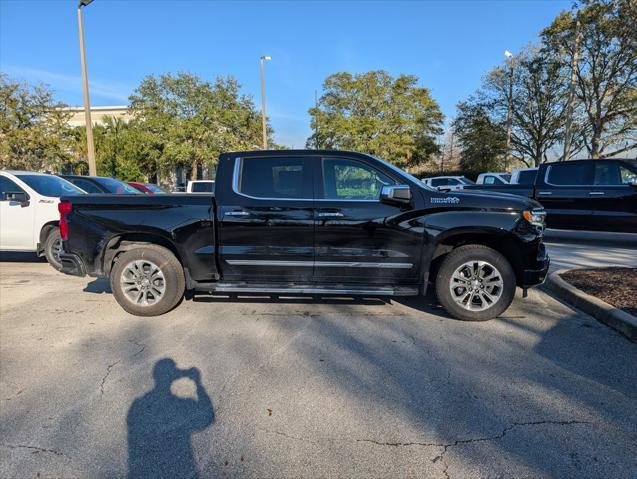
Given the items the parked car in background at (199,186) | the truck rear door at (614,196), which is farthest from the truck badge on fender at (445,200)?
the parked car in background at (199,186)

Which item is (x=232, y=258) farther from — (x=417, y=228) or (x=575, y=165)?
(x=575, y=165)

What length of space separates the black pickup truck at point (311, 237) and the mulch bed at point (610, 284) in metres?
1.02

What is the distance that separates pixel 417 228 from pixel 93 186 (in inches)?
339

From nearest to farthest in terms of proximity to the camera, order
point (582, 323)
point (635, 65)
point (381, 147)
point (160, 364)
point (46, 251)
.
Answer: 1. point (160, 364)
2. point (582, 323)
3. point (46, 251)
4. point (635, 65)
5. point (381, 147)

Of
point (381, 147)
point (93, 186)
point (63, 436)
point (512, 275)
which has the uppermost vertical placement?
point (381, 147)

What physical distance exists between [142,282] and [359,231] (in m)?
2.67

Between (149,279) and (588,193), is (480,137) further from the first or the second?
(149,279)

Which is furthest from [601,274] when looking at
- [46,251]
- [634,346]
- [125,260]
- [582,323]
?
[46,251]

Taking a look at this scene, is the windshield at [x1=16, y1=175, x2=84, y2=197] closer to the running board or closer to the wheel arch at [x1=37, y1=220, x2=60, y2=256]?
the wheel arch at [x1=37, y1=220, x2=60, y2=256]

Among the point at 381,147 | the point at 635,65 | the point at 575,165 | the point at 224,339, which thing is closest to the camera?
the point at 224,339

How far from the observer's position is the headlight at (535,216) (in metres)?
4.41

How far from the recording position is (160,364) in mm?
3516

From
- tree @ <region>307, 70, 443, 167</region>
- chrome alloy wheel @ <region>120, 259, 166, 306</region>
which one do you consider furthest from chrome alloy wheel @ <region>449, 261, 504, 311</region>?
tree @ <region>307, 70, 443, 167</region>

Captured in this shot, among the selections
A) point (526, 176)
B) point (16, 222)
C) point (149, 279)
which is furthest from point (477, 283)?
point (526, 176)
